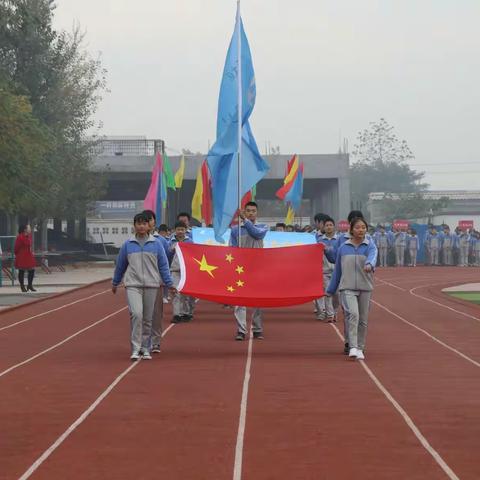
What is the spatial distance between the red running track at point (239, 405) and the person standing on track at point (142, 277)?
40 centimetres

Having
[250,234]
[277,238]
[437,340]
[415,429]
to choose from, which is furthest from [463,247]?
[415,429]

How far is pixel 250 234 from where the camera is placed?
15.4 metres

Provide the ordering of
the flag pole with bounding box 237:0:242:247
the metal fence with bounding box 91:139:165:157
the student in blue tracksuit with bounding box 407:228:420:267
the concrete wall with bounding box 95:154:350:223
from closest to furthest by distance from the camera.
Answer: the flag pole with bounding box 237:0:242:247
the student in blue tracksuit with bounding box 407:228:420:267
the concrete wall with bounding box 95:154:350:223
the metal fence with bounding box 91:139:165:157

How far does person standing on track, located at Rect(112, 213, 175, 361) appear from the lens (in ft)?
44.6

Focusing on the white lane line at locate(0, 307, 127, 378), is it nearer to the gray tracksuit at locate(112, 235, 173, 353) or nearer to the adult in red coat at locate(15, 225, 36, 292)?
the gray tracksuit at locate(112, 235, 173, 353)

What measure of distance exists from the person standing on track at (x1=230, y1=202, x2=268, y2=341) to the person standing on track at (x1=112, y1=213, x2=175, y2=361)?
1.90 m

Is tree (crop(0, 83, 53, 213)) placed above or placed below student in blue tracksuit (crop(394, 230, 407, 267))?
above

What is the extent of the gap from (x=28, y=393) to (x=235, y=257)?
15.9 ft

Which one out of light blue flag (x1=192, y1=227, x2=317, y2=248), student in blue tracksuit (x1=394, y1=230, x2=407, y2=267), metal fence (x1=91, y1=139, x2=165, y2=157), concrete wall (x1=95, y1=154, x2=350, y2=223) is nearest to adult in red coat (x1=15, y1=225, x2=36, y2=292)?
light blue flag (x1=192, y1=227, x2=317, y2=248)

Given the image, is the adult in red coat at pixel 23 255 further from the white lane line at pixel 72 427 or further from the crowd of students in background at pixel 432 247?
the crowd of students in background at pixel 432 247

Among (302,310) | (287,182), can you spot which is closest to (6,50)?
(287,182)

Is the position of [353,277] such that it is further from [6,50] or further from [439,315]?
[6,50]

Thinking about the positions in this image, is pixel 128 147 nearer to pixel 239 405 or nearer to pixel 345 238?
pixel 345 238

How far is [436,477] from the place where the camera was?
23.0 feet
